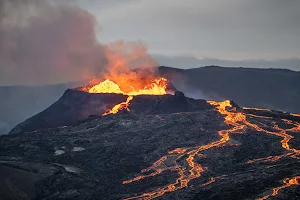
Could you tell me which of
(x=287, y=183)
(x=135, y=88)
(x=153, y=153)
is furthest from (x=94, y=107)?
(x=287, y=183)

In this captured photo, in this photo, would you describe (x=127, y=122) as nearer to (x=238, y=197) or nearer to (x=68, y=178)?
(x=68, y=178)

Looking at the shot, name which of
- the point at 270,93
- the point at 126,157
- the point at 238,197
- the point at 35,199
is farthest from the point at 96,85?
the point at 270,93

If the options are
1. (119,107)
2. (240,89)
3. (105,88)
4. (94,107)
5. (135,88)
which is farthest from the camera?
(240,89)

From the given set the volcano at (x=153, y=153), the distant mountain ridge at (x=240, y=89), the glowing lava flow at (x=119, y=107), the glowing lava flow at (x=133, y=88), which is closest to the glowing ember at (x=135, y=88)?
the glowing lava flow at (x=133, y=88)

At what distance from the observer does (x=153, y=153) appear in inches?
2749

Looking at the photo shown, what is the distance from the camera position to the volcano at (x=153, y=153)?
169ft

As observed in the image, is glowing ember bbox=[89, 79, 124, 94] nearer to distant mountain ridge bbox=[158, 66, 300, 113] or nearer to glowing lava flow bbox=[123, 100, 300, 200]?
glowing lava flow bbox=[123, 100, 300, 200]

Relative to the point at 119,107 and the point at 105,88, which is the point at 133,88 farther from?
the point at 119,107

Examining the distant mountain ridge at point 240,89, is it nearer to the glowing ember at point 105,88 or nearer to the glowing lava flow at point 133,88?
the glowing lava flow at point 133,88

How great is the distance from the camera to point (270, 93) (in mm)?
190125

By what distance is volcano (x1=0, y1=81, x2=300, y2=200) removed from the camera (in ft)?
169

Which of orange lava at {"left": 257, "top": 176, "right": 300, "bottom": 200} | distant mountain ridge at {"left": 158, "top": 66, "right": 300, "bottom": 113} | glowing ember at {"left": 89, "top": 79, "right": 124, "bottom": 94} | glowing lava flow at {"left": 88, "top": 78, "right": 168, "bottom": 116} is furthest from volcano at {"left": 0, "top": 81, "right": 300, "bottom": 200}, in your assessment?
distant mountain ridge at {"left": 158, "top": 66, "right": 300, "bottom": 113}

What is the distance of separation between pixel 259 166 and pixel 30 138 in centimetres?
4076

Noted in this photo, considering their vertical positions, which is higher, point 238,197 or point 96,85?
point 96,85
